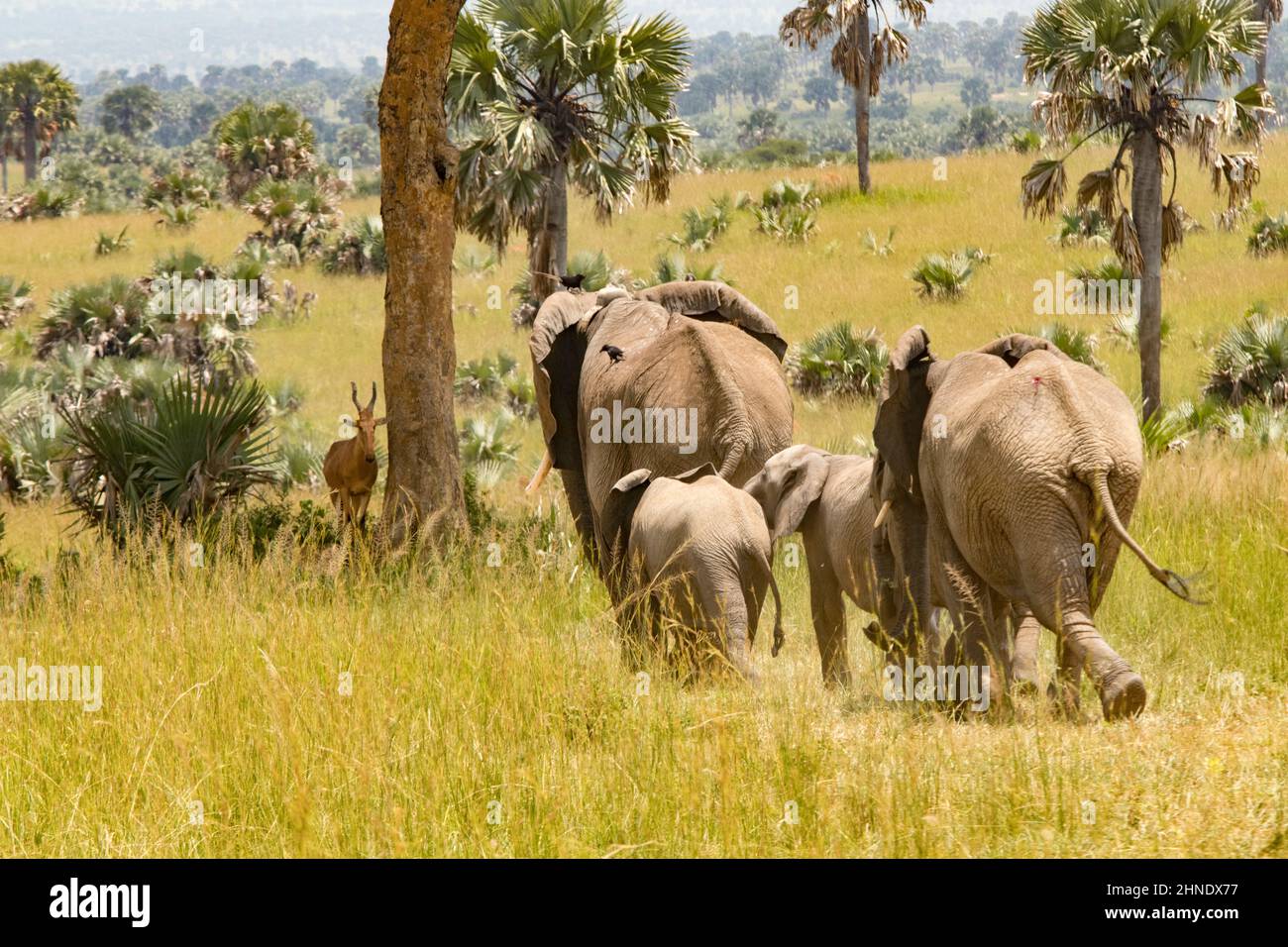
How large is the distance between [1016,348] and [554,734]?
2.68 m

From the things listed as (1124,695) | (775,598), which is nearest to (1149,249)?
(775,598)

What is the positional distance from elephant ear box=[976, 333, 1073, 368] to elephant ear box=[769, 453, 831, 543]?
1.21 metres

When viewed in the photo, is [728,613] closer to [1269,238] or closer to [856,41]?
[1269,238]

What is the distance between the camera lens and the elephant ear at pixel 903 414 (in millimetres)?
7180

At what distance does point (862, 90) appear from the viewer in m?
36.4

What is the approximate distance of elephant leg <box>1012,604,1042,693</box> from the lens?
6.50 m

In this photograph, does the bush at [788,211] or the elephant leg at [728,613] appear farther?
the bush at [788,211]

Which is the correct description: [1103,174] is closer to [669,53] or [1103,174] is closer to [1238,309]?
[669,53]

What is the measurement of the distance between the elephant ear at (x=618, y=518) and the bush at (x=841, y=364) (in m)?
14.3

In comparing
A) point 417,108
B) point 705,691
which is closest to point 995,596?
point 705,691

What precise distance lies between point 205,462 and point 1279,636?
271 inches

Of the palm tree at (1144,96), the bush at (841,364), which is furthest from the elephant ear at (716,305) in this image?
the bush at (841,364)

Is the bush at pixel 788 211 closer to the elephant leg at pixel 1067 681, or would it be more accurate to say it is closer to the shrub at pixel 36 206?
the shrub at pixel 36 206

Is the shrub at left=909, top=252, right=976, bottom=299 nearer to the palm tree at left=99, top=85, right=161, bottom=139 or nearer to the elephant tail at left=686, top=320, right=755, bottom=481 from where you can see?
the elephant tail at left=686, top=320, right=755, bottom=481
